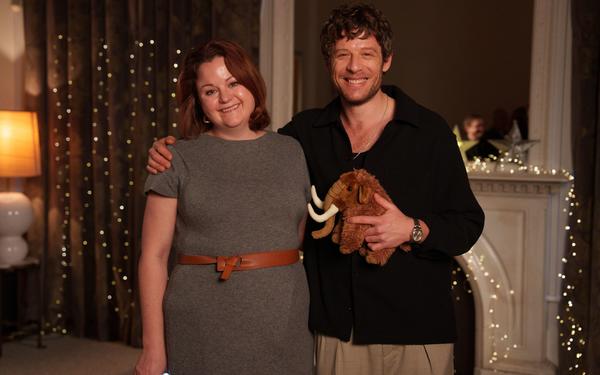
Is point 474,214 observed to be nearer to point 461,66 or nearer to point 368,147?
point 368,147

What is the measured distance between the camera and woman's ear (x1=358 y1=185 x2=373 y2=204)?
5.64ft

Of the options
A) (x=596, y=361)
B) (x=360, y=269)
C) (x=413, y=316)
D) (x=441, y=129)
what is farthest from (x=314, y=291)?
(x=596, y=361)

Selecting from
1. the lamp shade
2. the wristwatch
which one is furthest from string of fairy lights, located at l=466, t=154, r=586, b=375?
the lamp shade

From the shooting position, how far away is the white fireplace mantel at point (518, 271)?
386 cm

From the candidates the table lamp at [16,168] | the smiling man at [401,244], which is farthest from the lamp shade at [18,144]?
the smiling man at [401,244]

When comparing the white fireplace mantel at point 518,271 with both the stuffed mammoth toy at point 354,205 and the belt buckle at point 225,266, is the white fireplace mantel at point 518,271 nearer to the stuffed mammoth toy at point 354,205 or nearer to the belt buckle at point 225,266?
the stuffed mammoth toy at point 354,205

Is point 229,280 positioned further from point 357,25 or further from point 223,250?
point 357,25

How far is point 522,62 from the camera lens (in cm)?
583

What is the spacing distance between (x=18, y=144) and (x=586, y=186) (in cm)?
340

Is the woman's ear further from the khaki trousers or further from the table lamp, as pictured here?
the table lamp

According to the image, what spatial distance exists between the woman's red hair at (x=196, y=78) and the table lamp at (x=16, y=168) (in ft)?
9.56

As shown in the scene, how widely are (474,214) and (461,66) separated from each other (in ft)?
14.3

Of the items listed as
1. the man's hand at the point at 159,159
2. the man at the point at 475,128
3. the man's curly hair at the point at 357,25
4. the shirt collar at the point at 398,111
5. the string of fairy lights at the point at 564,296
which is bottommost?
the string of fairy lights at the point at 564,296

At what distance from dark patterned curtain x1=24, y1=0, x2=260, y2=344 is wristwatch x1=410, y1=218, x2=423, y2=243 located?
302 cm
